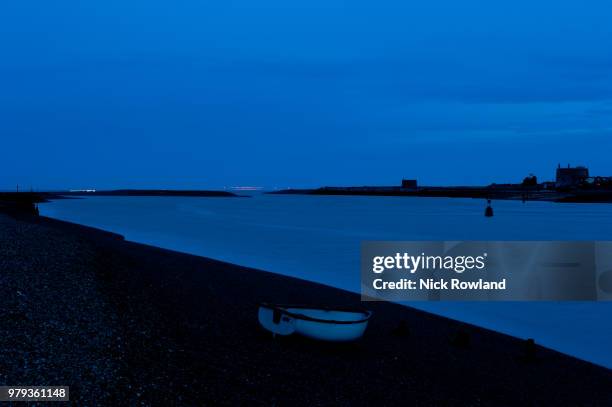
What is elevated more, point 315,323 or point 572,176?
point 572,176

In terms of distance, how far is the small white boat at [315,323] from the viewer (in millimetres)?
10812

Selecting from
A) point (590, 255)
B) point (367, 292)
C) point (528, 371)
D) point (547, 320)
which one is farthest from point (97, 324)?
point (590, 255)

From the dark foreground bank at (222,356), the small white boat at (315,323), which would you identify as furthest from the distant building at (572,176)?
the small white boat at (315,323)

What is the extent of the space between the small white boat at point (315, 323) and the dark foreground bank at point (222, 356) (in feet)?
1.05

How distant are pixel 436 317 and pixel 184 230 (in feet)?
124

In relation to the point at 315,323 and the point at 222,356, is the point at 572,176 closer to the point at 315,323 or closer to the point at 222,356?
the point at 315,323

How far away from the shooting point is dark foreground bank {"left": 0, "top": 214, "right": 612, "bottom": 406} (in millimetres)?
7770

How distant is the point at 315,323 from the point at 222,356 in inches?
80.7

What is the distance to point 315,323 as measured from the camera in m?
10.9

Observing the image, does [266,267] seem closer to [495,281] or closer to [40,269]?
[495,281]

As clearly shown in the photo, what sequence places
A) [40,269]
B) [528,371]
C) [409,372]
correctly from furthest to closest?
1. [40,269]
2. [528,371]
3. [409,372]

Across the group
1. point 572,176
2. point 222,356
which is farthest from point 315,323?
point 572,176

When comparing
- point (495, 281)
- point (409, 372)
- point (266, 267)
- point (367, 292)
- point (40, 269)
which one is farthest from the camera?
point (266, 267)

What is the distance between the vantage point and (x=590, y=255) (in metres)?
32.6
